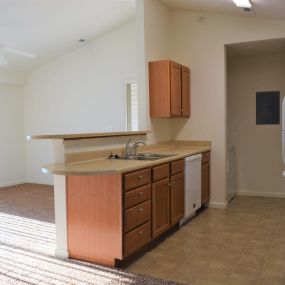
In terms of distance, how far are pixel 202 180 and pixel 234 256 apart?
66.9 inches

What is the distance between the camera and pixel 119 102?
21.7 ft

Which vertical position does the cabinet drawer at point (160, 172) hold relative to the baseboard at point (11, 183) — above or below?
above

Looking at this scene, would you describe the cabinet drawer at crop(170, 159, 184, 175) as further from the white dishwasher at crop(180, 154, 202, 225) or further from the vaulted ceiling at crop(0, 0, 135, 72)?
the vaulted ceiling at crop(0, 0, 135, 72)

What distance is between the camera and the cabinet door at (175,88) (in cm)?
470

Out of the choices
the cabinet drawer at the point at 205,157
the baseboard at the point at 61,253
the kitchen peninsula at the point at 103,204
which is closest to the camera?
the kitchen peninsula at the point at 103,204

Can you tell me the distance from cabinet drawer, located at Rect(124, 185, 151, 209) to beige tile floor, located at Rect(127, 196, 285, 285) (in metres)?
0.55

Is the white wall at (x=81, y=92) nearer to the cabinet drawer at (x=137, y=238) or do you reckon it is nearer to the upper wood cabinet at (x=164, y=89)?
the upper wood cabinet at (x=164, y=89)

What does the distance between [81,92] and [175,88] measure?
2.73 meters

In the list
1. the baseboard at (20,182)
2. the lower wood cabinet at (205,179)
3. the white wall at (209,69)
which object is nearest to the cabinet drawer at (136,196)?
the lower wood cabinet at (205,179)

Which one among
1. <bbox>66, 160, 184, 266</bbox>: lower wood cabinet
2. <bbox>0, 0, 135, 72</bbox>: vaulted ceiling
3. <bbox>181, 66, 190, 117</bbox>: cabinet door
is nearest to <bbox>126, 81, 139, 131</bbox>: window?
<bbox>0, 0, 135, 72</bbox>: vaulted ceiling

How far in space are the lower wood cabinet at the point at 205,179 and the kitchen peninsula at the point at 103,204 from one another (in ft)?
4.51

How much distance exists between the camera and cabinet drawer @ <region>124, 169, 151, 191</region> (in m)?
3.02

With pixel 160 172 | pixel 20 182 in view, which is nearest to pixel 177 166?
pixel 160 172

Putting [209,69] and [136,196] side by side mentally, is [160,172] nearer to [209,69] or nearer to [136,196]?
[136,196]
